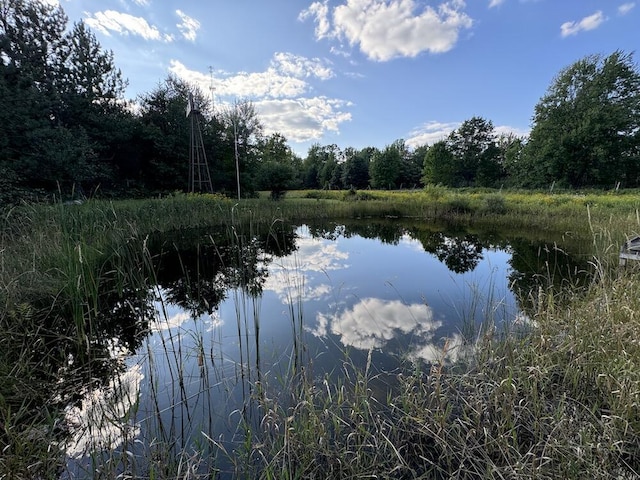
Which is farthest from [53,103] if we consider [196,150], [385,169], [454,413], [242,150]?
[385,169]

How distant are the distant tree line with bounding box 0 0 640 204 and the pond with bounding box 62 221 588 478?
5.73 meters

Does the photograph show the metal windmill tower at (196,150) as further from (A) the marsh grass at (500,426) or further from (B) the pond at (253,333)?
(A) the marsh grass at (500,426)

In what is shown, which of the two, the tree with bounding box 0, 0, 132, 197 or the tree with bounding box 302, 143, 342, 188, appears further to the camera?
the tree with bounding box 302, 143, 342, 188

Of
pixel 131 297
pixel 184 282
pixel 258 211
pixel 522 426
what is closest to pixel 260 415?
pixel 522 426

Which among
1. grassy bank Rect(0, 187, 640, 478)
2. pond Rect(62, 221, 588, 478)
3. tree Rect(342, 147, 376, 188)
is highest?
tree Rect(342, 147, 376, 188)

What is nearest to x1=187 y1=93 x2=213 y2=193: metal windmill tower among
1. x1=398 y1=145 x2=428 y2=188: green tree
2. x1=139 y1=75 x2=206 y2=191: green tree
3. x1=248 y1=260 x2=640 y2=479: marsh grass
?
x1=139 y1=75 x2=206 y2=191: green tree

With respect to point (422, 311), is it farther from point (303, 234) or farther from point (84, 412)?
point (303, 234)

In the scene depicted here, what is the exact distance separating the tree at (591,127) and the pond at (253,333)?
1929 cm

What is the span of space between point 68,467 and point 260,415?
35.5 inches

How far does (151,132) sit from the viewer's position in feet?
44.9

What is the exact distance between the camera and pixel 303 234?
30.6ft

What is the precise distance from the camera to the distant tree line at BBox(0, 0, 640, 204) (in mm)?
8867

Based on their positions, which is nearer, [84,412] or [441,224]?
[84,412]

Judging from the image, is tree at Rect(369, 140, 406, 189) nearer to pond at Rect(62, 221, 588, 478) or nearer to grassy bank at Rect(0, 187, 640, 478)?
pond at Rect(62, 221, 588, 478)
